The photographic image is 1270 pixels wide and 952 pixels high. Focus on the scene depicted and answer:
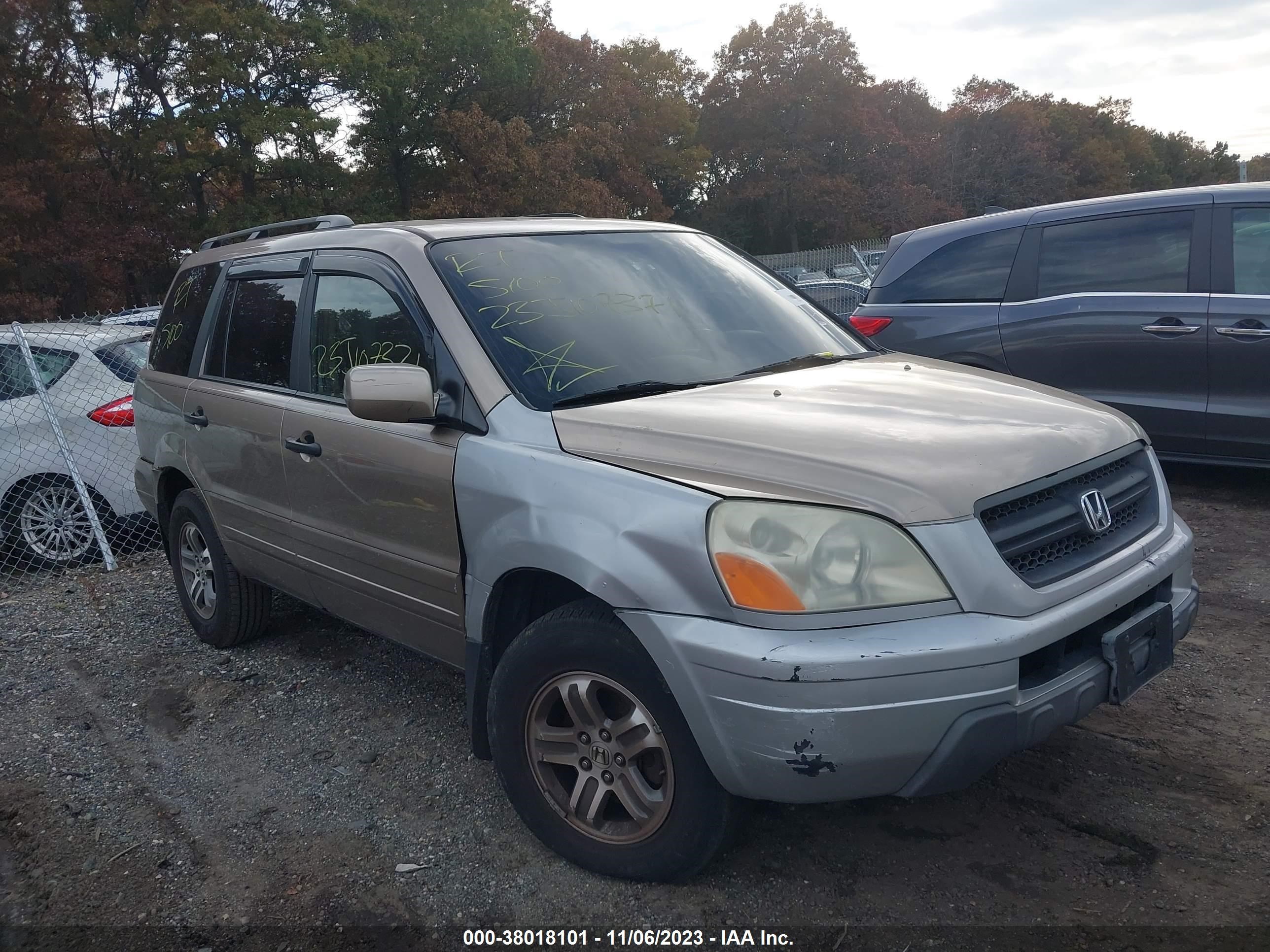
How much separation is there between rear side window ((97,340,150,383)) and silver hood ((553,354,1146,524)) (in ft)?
17.6

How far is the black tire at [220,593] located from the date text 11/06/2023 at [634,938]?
105 inches

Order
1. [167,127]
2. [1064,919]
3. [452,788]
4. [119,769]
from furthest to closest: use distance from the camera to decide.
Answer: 1. [167,127]
2. [119,769]
3. [452,788]
4. [1064,919]

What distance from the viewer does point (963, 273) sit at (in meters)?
7.01

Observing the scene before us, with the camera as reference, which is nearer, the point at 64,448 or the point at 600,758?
the point at 600,758

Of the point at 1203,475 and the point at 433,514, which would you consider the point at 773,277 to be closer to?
the point at 433,514

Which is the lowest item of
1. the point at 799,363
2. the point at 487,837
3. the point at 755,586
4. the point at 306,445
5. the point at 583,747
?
the point at 487,837

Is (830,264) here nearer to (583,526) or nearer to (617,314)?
(617,314)

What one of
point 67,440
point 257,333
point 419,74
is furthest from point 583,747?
point 419,74

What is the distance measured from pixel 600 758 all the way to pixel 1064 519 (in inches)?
55.3

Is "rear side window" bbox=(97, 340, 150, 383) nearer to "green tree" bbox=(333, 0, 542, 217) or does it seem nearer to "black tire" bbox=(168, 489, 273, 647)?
"black tire" bbox=(168, 489, 273, 647)

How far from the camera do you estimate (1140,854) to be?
9.64 feet

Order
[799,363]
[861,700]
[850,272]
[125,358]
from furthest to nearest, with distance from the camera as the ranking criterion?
[850,272]
[125,358]
[799,363]
[861,700]

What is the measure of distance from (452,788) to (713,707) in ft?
4.99

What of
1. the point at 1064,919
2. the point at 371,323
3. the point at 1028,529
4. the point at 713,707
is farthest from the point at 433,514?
the point at 1064,919
